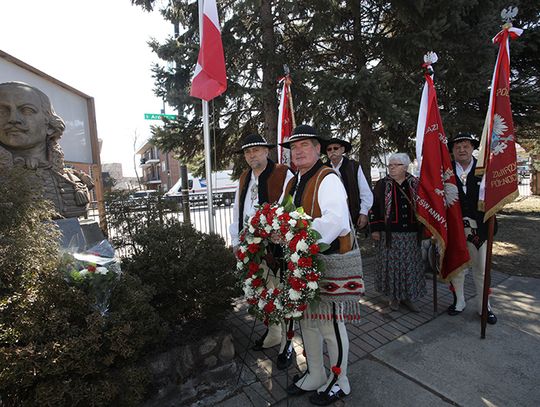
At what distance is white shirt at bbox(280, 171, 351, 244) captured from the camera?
2193mm

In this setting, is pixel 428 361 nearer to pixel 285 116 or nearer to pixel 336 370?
pixel 336 370

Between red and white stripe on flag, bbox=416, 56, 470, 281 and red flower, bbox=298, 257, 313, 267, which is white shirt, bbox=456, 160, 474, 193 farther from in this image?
red flower, bbox=298, 257, 313, 267

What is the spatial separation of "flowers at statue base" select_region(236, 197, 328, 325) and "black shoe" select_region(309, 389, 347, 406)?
79 cm

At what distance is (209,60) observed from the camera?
433 cm

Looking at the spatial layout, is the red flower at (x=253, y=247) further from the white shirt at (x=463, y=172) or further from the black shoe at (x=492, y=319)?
the black shoe at (x=492, y=319)

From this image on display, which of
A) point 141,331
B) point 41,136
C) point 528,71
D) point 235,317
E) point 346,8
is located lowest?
point 235,317

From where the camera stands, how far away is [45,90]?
13.3 feet

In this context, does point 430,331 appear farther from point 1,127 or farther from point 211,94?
point 1,127

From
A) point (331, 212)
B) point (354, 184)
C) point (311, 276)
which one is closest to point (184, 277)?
point (311, 276)

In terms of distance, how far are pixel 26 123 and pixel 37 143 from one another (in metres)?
0.25

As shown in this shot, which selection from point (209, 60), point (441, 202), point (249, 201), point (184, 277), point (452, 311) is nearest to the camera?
point (184, 277)

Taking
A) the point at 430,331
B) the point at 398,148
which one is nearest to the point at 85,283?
the point at 430,331

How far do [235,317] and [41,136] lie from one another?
3.20m

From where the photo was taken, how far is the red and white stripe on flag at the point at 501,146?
10.7 feet
